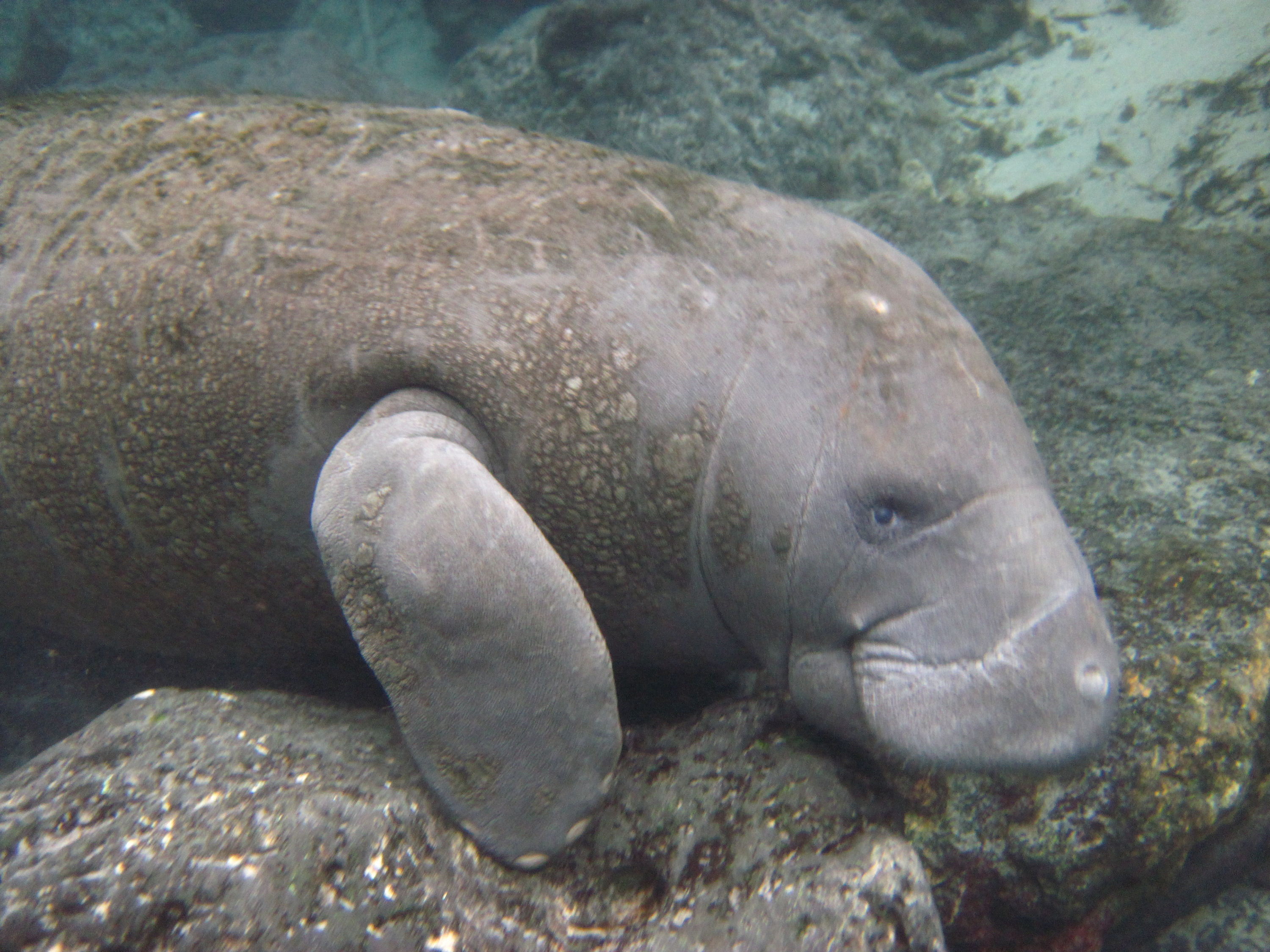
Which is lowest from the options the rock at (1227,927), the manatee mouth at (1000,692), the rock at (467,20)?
the rock at (1227,927)

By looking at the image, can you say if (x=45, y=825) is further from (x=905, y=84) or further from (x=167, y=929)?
(x=905, y=84)

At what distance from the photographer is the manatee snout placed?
180 cm

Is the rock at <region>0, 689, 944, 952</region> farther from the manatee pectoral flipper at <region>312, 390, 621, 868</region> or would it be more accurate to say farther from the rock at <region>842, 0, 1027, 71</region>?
the rock at <region>842, 0, 1027, 71</region>

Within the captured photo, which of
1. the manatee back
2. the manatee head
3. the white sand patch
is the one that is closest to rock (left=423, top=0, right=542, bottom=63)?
the white sand patch

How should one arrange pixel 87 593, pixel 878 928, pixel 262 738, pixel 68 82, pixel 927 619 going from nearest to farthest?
pixel 878 928 < pixel 927 619 < pixel 262 738 < pixel 87 593 < pixel 68 82

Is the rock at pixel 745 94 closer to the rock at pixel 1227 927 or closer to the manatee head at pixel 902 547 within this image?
the manatee head at pixel 902 547

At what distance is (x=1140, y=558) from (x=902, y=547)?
1.32 metres

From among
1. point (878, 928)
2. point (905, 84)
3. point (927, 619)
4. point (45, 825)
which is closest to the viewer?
point (45, 825)

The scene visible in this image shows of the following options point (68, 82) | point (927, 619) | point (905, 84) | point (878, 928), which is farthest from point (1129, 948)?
point (68, 82)

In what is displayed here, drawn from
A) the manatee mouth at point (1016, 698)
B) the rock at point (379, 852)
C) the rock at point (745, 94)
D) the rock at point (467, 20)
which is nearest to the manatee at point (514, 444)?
the manatee mouth at point (1016, 698)

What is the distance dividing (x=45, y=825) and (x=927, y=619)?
6.91ft

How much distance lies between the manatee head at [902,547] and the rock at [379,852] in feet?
1.06

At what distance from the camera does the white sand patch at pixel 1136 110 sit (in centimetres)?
577

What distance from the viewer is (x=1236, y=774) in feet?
7.68
